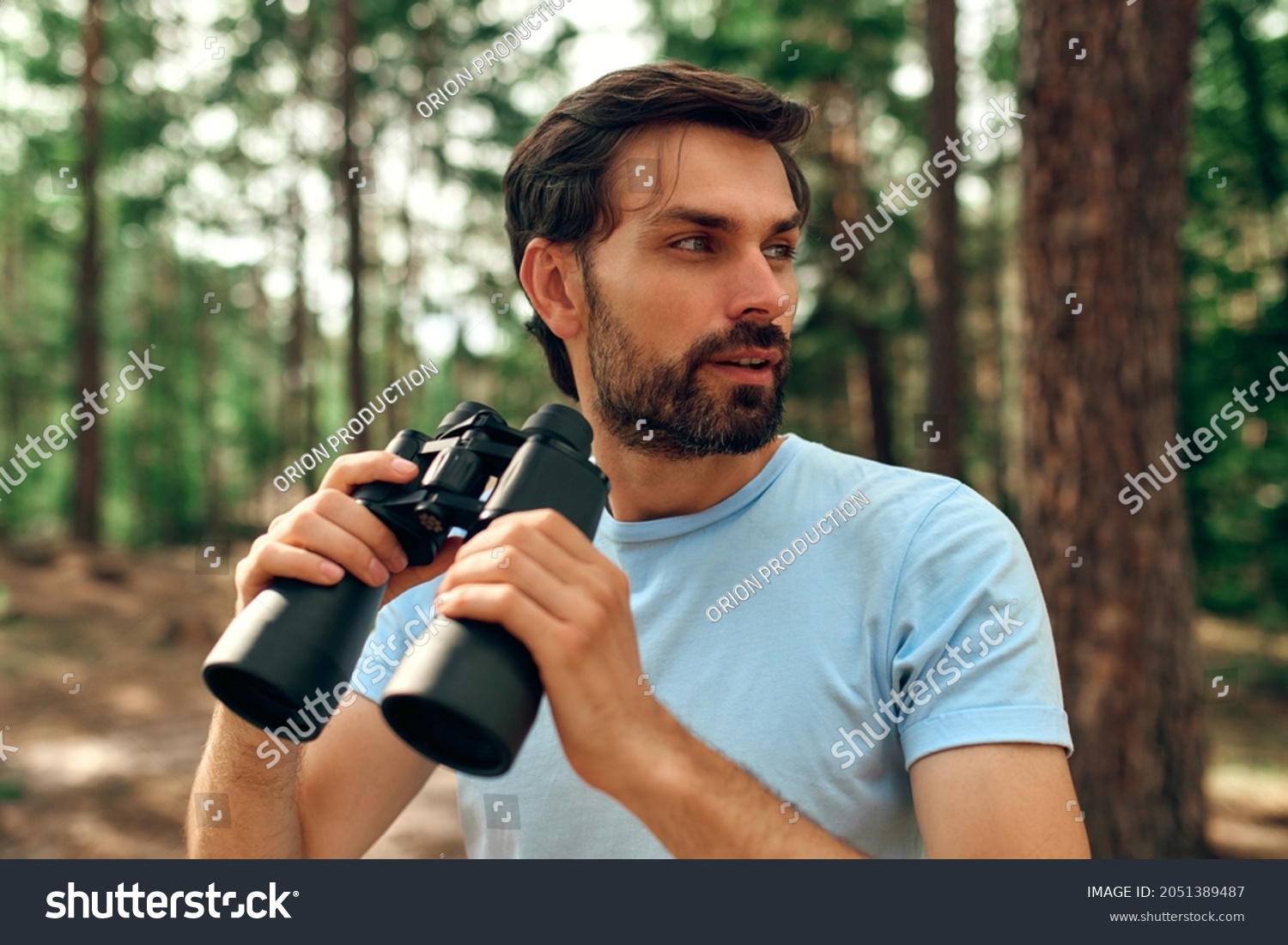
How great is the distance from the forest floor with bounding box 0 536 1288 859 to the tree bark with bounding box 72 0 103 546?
0.84 meters

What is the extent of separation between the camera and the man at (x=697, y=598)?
3.93 feet

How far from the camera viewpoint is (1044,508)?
4.22 m

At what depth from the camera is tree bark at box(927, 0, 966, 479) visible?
7367 mm

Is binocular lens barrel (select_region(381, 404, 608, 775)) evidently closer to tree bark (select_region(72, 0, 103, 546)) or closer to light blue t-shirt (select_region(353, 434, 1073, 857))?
light blue t-shirt (select_region(353, 434, 1073, 857))

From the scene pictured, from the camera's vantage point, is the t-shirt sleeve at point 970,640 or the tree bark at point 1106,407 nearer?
the t-shirt sleeve at point 970,640

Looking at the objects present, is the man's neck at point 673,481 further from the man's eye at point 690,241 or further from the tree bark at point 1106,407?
the tree bark at point 1106,407

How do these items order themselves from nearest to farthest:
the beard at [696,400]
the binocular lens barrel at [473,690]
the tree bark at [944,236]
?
the binocular lens barrel at [473,690], the beard at [696,400], the tree bark at [944,236]

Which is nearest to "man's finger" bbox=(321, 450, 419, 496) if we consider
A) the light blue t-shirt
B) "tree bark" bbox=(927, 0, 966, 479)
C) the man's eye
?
the light blue t-shirt

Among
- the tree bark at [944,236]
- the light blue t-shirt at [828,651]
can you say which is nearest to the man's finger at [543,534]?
the light blue t-shirt at [828,651]

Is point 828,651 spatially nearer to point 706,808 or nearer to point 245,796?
point 706,808

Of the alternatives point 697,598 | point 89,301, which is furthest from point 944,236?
point 89,301

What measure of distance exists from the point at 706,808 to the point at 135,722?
10555 mm

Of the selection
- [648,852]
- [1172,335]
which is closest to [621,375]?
[648,852]
